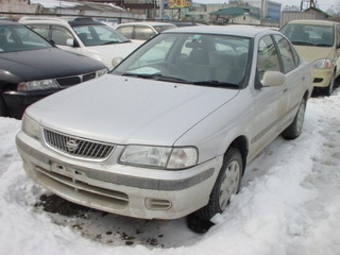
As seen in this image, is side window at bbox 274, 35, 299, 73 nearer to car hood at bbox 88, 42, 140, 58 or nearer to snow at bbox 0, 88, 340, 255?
snow at bbox 0, 88, 340, 255

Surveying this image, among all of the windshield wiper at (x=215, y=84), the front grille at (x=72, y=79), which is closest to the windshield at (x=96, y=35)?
the front grille at (x=72, y=79)

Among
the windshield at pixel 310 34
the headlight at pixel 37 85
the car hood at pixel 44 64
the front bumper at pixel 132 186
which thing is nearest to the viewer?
the front bumper at pixel 132 186

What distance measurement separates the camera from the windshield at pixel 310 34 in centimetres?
908

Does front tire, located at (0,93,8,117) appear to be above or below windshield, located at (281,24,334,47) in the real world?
below

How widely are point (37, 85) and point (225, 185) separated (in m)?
3.07

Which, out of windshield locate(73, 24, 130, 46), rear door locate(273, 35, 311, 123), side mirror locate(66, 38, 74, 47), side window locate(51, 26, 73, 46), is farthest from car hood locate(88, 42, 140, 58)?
rear door locate(273, 35, 311, 123)

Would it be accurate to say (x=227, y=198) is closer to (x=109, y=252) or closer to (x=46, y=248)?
(x=109, y=252)

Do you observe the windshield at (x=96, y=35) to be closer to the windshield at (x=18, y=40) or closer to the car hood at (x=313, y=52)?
the windshield at (x=18, y=40)

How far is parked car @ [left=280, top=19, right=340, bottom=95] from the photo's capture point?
27.2 ft

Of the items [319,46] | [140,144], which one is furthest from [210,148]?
[319,46]

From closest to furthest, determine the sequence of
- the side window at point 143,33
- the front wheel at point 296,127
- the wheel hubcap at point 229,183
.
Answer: the wheel hubcap at point 229,183 < the front wheel at point 296,127 < the side window at point 143,33

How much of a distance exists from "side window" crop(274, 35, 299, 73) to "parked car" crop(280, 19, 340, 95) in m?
3.30

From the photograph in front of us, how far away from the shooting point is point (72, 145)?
9.25 feet

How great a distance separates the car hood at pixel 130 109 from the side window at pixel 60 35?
5.14 m
